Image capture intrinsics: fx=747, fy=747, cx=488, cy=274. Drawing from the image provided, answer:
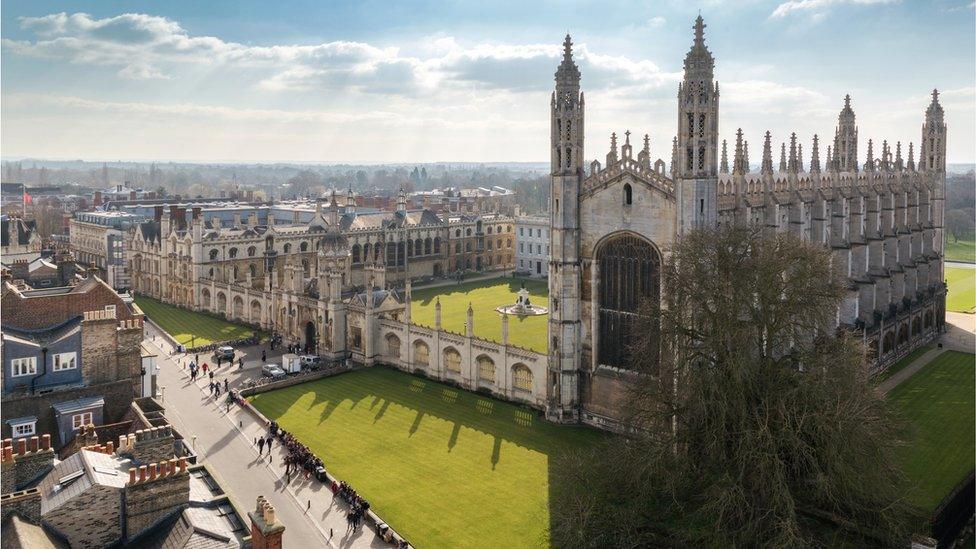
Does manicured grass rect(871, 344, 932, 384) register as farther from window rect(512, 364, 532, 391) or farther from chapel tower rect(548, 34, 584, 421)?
window rect(512, 364, 532, 391)

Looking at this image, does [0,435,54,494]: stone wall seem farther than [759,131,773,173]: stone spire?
No

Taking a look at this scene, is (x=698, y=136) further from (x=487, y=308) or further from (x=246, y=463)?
(x=487, y=308)

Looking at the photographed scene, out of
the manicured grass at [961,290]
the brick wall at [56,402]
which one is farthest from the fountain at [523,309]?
the brick wall at [56,402]

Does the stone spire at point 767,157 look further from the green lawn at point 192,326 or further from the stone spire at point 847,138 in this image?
the green lawn at point 192,326

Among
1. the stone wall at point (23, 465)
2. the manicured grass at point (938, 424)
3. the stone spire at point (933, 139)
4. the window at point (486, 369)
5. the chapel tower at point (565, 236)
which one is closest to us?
the stone wall at point (23, 465)

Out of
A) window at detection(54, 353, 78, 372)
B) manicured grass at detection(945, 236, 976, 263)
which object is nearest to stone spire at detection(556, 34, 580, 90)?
window at detection(54, 353, 78, 372)

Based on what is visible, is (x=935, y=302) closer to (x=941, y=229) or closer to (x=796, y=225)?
(x=941, y=229)

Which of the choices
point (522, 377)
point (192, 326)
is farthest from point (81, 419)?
point (192, 326)
